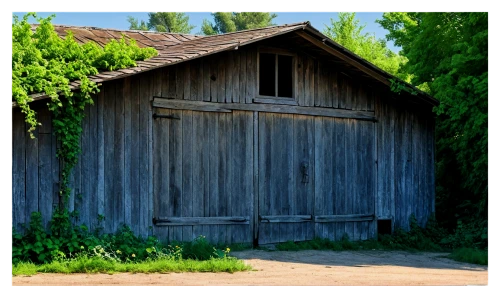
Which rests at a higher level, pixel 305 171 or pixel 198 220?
pixel 305 171

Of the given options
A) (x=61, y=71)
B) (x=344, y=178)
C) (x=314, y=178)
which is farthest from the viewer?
(x=344, y=178)

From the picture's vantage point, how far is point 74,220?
1416 centimetres

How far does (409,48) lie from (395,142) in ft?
12.5

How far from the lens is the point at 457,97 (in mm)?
17812

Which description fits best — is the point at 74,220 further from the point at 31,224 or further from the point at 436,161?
the point at 436,161

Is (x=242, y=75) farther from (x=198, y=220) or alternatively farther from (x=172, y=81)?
(x=198, y=220)

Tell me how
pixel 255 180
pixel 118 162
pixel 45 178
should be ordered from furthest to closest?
pixel 255 180, pixel 118 162, pixel 45 178

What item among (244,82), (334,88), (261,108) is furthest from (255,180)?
(334,88)

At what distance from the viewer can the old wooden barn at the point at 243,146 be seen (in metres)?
14.5

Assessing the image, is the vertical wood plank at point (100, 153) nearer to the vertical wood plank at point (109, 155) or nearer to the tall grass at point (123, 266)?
the vertical wood plank at point (109, 155)

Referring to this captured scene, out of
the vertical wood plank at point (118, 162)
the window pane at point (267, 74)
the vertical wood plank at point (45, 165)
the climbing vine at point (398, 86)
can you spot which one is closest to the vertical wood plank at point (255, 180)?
the window pane at point (267, 74)

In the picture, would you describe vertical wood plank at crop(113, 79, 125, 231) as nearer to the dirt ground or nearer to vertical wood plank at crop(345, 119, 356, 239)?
the dirt ground

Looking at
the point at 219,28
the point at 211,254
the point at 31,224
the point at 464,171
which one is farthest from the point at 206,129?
the point at 219,28

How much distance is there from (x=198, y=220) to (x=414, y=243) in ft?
18.0
